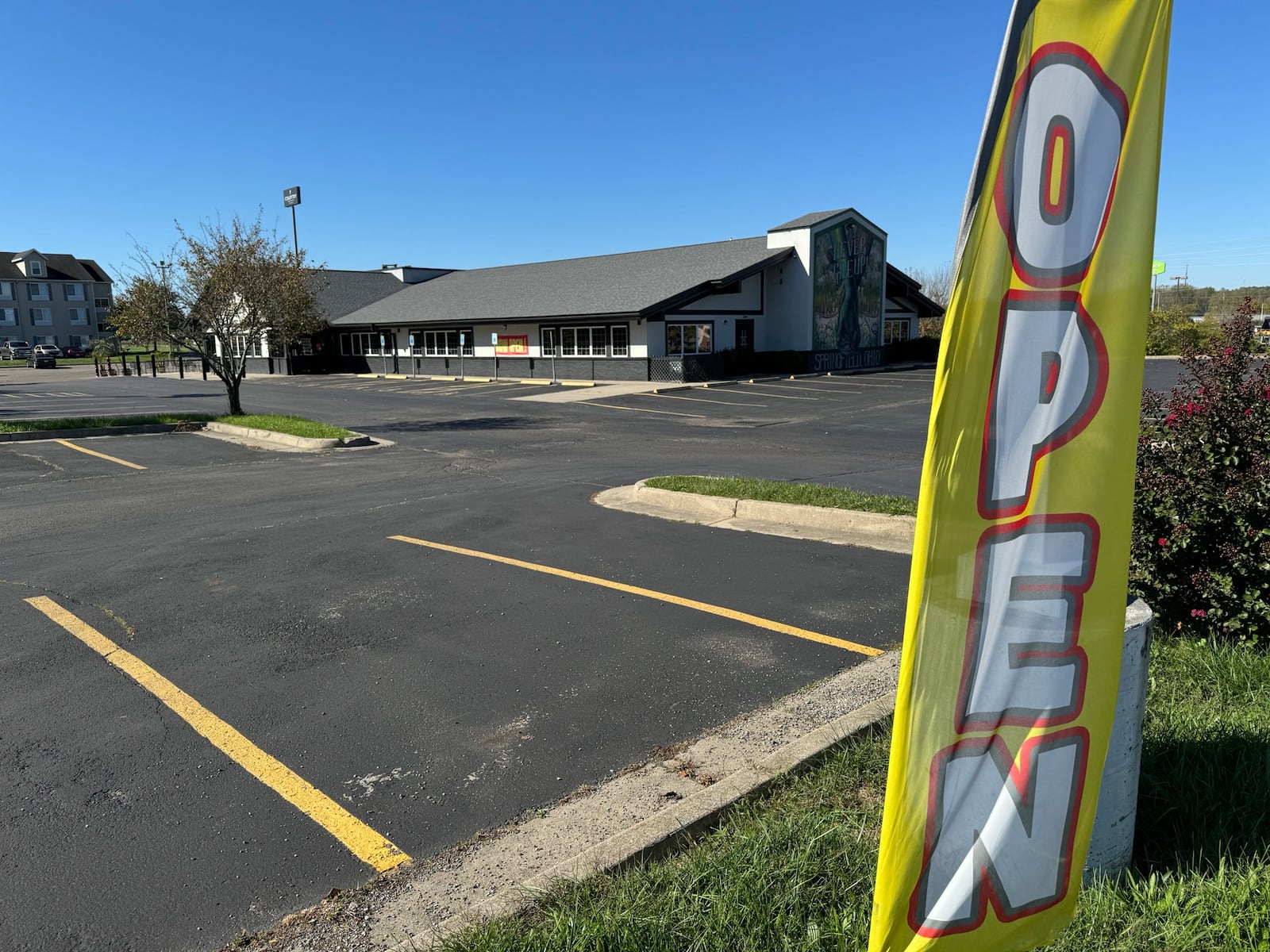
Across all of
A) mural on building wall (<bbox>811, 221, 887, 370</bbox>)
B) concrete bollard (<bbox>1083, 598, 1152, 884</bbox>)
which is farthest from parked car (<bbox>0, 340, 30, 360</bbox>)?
A: concrete bollard (<bbox>1083, 598, 1152, 884</bbox>)

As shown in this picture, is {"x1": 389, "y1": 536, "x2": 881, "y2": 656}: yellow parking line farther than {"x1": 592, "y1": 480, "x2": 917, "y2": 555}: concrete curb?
No

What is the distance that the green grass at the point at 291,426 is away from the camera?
56.9 ft

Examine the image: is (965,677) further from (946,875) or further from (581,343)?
(581,343)

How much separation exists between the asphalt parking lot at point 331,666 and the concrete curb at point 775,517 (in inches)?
14.3

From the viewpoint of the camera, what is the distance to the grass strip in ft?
61.3

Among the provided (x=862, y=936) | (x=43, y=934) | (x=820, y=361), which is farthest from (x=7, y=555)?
(x=820, y=361)

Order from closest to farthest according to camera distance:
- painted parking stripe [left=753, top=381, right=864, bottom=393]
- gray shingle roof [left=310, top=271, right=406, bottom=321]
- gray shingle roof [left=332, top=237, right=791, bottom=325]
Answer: painted parking stripe [left=753, top=381, right=864, bottom=393], gray shingle roof [left=332, top=237, right=791, bottom=325], gray shingle roof [left=310, top=271, right=406, bottom=321]

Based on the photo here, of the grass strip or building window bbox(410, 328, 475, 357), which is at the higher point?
building window bbox(410, 328, 475, 357)

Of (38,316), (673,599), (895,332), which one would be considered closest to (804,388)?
(895,332)

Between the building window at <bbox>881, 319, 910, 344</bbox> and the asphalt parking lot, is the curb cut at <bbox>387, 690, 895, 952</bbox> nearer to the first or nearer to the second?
the asphalt parking lot

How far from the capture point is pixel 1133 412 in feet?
7.67

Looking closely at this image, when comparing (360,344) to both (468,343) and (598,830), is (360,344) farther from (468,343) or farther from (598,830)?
(598,830)

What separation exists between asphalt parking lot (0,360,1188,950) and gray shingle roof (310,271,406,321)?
132 feet

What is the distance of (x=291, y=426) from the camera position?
1834cm
